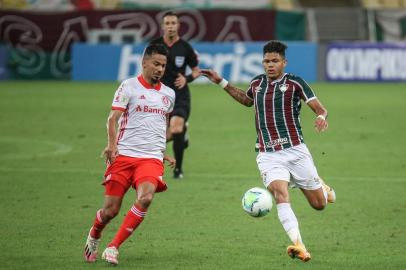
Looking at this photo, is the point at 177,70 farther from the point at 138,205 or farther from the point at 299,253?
the point at 299,253

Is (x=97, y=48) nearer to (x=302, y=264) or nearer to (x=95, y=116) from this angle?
→ (x=95, y=116)

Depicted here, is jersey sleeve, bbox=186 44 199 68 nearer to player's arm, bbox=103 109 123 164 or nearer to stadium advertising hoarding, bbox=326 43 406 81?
player's arm, bbox=103 109 123 164

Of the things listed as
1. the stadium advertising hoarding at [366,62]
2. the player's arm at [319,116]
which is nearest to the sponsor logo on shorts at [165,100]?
the player's arm at [319,116]

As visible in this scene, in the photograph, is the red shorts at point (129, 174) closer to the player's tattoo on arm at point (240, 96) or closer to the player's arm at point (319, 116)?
the player's tattoo on arm at point (240, 96)

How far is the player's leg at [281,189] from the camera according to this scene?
8585 mm

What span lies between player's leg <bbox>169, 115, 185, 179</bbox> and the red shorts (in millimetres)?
5137

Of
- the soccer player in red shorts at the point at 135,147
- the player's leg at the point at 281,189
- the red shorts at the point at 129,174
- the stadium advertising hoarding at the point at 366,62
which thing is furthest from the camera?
the stadium advertising hoarding at the point at 366,62

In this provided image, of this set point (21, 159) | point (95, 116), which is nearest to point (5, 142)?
point (21, 159)

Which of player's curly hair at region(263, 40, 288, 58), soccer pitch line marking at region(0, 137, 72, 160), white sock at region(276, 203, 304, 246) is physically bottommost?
soccer pitch line marking at region(0, 137, 72, 160)

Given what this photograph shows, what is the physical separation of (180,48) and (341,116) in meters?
9.73

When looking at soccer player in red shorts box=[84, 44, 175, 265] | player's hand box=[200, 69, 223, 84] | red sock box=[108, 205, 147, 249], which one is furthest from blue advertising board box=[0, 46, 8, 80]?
red sock box=[108, 205, 147, 249]

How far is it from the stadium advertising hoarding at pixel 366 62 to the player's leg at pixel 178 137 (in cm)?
1842

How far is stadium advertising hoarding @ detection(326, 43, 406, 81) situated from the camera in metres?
32.0

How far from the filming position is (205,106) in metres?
25.3
